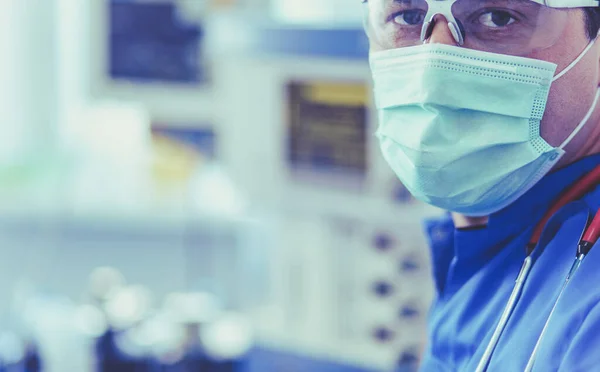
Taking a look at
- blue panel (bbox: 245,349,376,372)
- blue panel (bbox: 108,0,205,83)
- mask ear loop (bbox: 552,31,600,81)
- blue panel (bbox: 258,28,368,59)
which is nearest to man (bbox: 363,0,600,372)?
mask ear loop (bbox: 552,31,600,81)

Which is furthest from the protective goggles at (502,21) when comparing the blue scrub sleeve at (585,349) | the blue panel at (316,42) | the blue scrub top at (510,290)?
the blue panel at (316,42)

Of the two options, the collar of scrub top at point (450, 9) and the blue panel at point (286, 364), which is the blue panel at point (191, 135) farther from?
the collar of scrub top at point (450, 9)

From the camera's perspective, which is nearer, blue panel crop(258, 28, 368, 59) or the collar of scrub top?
the collar of scrub top

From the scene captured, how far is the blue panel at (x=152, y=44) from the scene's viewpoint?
2.37m

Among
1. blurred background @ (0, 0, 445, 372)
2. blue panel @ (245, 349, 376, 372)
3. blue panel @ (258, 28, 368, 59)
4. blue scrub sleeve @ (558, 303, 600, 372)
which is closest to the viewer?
blue scrub sleeve @ (558, 303, 600, 372)

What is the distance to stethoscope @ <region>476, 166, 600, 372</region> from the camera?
31.2 inches

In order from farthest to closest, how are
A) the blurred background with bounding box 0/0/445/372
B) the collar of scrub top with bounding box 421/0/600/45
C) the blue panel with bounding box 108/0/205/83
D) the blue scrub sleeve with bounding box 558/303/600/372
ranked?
the blue panel with bounding box 108/0/205/83, the blurred background with bounding box 0/0/445/372, the collar of scrub top with bounding box 421/0/600/45, the blue scrub sleeve with bounding box 558/303/600/372

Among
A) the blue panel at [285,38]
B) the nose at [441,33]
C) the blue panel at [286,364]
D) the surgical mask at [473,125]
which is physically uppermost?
the blue panel at [285,38]

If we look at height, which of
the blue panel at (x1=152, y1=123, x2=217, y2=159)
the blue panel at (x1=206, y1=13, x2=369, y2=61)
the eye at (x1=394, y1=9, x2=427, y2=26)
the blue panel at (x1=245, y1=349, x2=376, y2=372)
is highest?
the blue panel at (x1=206, y1=13, x2=369, y2=61)

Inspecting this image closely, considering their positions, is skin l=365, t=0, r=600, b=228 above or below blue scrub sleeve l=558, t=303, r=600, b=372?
above

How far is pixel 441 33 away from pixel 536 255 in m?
0.26

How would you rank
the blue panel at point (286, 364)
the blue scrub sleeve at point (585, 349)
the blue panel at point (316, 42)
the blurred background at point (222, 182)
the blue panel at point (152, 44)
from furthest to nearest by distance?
the blue panel at point (152, 44), the blue panel at point (286, 364), the blurred background at point (222, 182), the blue panel at point (316, 42), the blue scrub sleeve at point (585, 349)

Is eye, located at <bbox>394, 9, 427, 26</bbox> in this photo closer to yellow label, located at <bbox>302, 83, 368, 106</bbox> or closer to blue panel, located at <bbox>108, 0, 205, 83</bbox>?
yellow label, located at <bbox>302, 83, 368, 106</bbox>

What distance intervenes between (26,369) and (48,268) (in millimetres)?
1159
